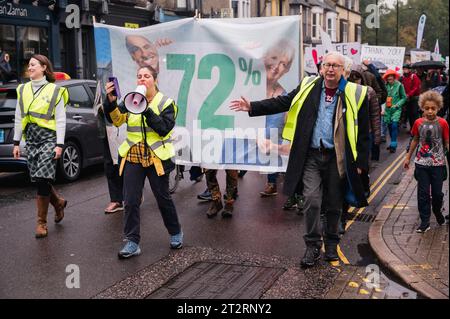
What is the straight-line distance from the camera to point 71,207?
8.35m

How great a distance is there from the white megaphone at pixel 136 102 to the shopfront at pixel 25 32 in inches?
640

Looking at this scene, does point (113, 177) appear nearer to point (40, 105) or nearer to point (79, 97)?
point (40, 105)

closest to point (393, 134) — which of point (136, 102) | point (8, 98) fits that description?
point (8, 98)

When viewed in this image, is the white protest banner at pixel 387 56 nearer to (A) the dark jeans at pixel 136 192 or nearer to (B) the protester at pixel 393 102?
(B) the protester at pixel 393 102

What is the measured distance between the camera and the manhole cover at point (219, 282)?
490 cm

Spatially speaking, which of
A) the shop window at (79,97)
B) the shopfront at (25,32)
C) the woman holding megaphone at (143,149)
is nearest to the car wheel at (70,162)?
the shop window at (79,97)

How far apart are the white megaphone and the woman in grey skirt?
1.47 metres

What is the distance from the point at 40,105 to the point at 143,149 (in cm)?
149

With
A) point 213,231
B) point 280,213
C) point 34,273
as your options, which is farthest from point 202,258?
point 280,213

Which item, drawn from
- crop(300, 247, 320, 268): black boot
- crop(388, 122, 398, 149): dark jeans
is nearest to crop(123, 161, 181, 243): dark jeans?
crop(300, 247, 320, 268): black boot

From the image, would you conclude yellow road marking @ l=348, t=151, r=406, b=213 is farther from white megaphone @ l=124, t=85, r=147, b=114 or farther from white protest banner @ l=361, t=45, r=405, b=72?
white protest banner @ l=361, t=45, r=405, b=72
